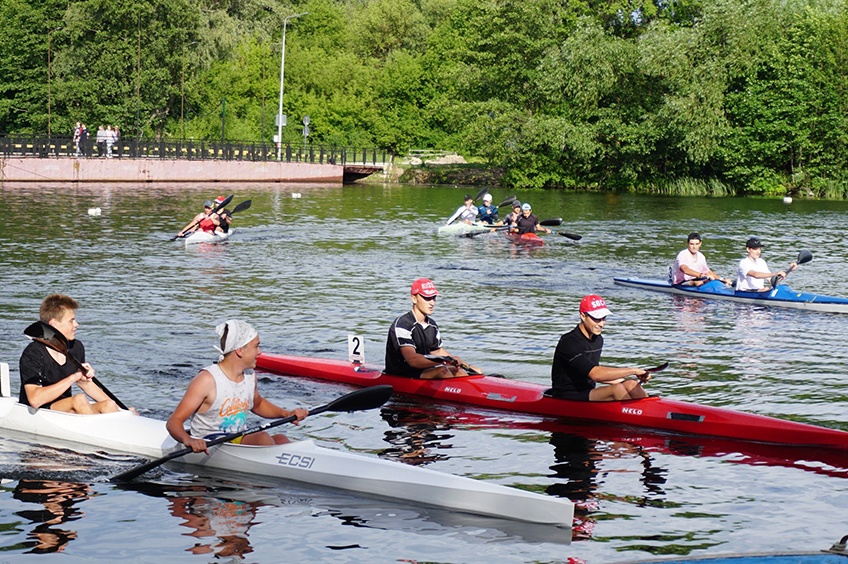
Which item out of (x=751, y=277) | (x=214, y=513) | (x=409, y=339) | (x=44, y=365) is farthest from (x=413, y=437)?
(x=751, y=277)

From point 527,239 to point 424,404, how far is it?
19718 millimetres

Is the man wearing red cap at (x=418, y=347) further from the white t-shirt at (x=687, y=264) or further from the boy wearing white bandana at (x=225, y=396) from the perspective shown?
the white t-shirt at (x=687, y=264)

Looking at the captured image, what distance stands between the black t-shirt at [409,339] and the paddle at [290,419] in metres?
2.20

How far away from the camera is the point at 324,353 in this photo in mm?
16281

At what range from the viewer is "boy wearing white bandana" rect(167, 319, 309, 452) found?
899 cm

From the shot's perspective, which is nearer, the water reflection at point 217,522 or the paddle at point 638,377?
the water reflection at point 217,522

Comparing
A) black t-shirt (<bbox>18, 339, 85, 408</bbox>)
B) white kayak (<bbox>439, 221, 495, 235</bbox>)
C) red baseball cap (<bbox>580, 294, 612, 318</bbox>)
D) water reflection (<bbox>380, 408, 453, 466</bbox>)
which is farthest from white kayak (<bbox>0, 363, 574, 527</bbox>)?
white kayak (<bbox>439, 221, 495, 235</bbox>)

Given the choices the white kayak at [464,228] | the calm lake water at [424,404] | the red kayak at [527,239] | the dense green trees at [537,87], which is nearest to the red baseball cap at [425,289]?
the calm lake water at [424,404]

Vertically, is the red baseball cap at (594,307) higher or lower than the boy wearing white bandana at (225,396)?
higher

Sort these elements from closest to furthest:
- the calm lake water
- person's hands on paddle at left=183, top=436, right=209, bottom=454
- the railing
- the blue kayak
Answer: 1. the calm lake water
2. person's hands on paddle at left=183, top=436, right=209, bottom=454
3. the blue kayak
4. the railing

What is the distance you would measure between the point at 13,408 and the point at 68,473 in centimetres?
125

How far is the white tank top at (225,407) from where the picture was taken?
934 centimetres

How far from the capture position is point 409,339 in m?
13.1

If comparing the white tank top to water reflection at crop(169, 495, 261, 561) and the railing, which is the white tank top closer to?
water reflection at crop(169, 495, 261, 561)
